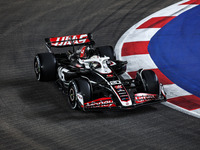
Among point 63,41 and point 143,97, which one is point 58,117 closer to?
point 143,97

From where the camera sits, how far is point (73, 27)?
12.7 metres

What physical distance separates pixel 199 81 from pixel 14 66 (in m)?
4.69

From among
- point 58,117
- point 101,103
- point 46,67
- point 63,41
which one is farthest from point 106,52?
point 58,117

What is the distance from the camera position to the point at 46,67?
8.55m

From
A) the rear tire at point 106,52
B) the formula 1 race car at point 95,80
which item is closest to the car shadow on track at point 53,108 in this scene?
the formula 1 race car at point 95,80

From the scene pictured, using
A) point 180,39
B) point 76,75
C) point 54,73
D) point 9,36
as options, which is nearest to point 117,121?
point 76,75

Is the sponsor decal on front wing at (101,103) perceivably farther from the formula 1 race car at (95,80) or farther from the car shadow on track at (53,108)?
the car shadow on track at (53,108)

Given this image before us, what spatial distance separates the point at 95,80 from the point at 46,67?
141 cm

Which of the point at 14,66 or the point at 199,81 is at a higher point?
the point at 14,66

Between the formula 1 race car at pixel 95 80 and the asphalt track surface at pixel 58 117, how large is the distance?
0.22 meters

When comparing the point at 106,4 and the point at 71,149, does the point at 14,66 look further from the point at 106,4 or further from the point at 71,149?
the point at 106,4

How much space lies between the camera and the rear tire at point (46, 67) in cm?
855

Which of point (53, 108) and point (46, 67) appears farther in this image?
point (46, 67)

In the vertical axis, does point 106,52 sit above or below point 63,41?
below
